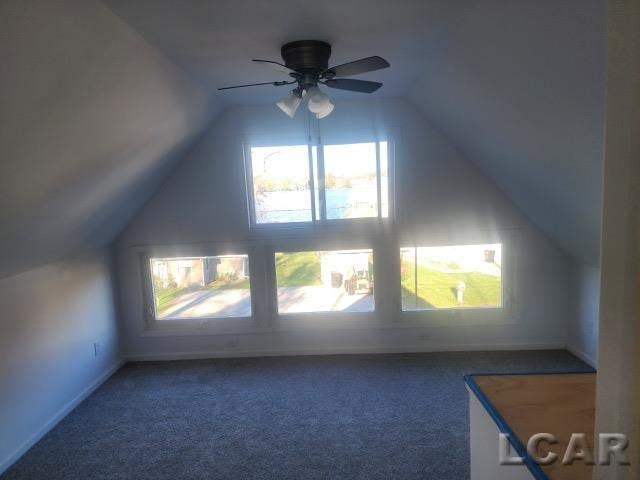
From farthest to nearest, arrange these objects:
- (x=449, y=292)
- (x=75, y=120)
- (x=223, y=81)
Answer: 1. (x=449, y=292)
2. (x=223, y=81)
3. (x=75, y=120)

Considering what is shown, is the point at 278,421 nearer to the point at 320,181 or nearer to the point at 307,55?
the point at 320,181

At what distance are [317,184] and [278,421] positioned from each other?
2.26 m

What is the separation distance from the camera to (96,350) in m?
3.63

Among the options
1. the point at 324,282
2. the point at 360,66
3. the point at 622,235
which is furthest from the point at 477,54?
the point at 324,282

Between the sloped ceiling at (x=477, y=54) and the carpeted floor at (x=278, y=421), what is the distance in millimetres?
1862

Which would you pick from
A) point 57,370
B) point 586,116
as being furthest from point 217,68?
point 57,370

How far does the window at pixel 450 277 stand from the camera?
3.98m

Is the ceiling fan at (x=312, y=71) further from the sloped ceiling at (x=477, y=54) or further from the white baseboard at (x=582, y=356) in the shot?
the white baseboard at (x=582, y=356)

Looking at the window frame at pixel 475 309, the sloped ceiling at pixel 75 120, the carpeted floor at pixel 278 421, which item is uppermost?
the sloped ceiling at pixel 75 120

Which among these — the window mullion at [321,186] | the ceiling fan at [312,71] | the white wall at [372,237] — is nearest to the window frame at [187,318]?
the white wall at [372,237]

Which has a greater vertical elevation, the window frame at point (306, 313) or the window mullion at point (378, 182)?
the window mullion at point (378, 182)

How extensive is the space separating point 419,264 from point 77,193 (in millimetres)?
3120

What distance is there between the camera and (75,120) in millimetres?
1920

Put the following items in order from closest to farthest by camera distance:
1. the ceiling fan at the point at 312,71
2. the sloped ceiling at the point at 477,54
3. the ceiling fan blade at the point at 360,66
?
the sloped ceiling at the point at 477,54 → the ceiling fan blade at the point at 360,66 → the ceiling fan at the point at 312,71
